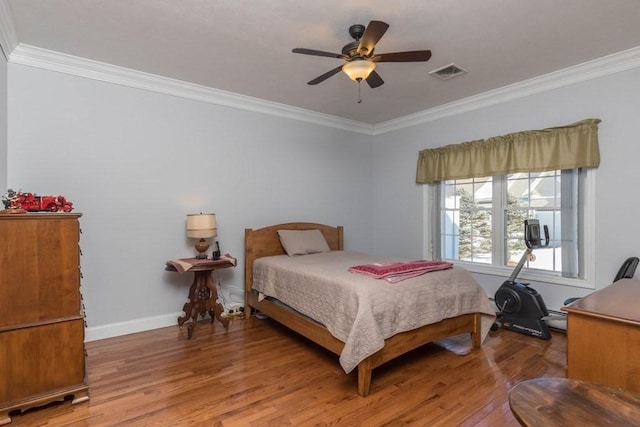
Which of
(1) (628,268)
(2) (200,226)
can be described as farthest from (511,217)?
(2) (200,226)

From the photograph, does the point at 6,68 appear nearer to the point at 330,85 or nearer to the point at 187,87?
the point at 187,87

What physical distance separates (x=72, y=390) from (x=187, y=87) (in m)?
2.95

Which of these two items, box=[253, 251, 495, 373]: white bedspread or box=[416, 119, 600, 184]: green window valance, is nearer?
box=[253, 251, 495, 373]: white bedspread

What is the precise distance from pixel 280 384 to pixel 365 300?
881mm

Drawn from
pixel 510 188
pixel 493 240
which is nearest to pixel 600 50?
pixel 510 188

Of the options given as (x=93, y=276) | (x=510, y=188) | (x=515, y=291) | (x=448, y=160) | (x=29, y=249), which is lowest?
(x=515, y=291)

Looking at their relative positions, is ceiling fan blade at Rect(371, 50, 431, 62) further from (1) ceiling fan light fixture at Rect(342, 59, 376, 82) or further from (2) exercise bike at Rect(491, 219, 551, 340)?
(2) exercise bike at Rect(491, 219, 551, 340)

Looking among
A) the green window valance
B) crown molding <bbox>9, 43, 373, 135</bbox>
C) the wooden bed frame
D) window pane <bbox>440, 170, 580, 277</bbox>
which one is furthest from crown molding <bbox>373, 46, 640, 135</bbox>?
Result: the wooden bed frame

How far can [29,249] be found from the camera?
2072 millimetres

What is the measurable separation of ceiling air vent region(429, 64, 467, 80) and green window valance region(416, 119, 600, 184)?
0.99 m

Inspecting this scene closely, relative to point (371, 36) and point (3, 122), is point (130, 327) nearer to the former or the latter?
point (3, 122)

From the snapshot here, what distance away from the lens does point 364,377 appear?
7.36 feet

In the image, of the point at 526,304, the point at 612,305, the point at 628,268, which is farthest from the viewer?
the point at 526,304

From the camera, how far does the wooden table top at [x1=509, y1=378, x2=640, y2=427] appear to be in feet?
3.14
